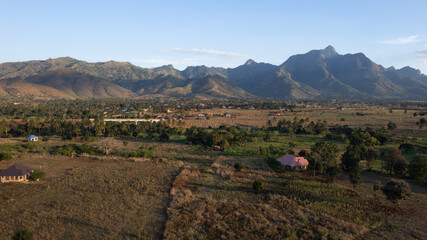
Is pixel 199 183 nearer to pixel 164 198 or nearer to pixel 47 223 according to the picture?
pixel 164 198

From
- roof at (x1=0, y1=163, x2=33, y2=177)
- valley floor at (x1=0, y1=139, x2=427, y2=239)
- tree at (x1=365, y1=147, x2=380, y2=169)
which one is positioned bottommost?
valley floor at (x1=0, y1=139, x2=427, y2=239)

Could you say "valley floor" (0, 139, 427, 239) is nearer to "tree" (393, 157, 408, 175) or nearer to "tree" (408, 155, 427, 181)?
"tree" (393, 157, 408, 175)

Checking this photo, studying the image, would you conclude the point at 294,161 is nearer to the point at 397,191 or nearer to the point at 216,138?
the point at 397,191

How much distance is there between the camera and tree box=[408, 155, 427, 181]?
3003 cm

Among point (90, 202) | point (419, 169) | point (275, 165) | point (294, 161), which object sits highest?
point (419, 169)

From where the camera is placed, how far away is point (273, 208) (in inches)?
902

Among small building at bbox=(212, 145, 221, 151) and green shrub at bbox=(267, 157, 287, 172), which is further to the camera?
small building at bbox=(212, 145, 221, 151)

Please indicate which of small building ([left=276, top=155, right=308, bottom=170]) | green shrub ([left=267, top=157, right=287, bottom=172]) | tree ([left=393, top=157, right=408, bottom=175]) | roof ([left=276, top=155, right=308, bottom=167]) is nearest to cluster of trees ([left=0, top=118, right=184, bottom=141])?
green shrub ([left=267, top=157, right=287, bottom=172])

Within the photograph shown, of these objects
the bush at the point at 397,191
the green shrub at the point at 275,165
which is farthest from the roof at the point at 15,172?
the bush at the point at 397,191

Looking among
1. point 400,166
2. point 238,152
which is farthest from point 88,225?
point 400,166

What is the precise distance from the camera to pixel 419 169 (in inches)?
1193

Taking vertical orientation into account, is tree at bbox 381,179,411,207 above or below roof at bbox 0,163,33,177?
above

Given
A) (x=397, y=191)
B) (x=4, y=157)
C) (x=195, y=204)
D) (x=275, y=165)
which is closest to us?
(x=397, y=191)

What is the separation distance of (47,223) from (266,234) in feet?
54.6
